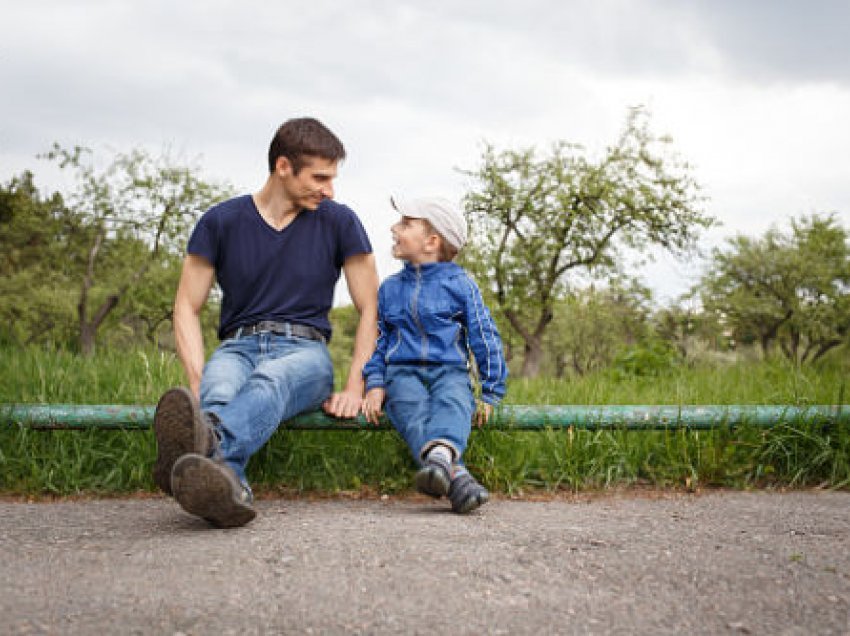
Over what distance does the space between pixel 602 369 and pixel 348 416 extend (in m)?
5.63

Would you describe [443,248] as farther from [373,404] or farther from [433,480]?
[433,480]

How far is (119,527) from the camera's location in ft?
9.61

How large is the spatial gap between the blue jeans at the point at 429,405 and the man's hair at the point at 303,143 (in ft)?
3.18

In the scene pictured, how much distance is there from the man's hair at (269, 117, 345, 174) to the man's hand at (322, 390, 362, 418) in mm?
995

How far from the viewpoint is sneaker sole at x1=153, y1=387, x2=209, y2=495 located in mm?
2561

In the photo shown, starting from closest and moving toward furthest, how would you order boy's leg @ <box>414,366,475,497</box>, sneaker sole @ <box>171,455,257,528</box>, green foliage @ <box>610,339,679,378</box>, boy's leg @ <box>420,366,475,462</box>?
sneaker sole @ <box>171,455,257,528</box> < boy's leg @ <box>414,366,475,497</box> < boy's leg @ <box>420,366,475,462</box> < green foliage @ <box>610,339,679,378</box>

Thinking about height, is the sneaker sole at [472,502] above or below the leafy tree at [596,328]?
below

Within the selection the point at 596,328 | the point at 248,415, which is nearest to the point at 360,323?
the point at 248,415

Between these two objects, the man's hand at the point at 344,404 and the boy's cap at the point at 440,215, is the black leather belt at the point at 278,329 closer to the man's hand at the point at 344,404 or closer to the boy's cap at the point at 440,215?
the man's hand at the point at 344,404

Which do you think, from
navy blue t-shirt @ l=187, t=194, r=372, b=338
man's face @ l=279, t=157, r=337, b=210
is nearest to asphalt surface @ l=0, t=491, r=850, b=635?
navy blue t-shirt @ l=187, t=194, r=372, b=338

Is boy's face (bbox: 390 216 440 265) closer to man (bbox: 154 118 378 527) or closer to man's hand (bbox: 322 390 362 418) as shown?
man (bbox: 154 118 378 527)

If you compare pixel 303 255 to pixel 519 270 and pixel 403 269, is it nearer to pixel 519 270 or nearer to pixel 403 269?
pixel 403 269

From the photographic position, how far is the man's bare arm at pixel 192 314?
347 cm

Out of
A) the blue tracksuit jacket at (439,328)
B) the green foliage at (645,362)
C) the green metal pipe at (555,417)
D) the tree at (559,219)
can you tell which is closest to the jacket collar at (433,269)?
the blue tracksuit jacket at (439,328)
